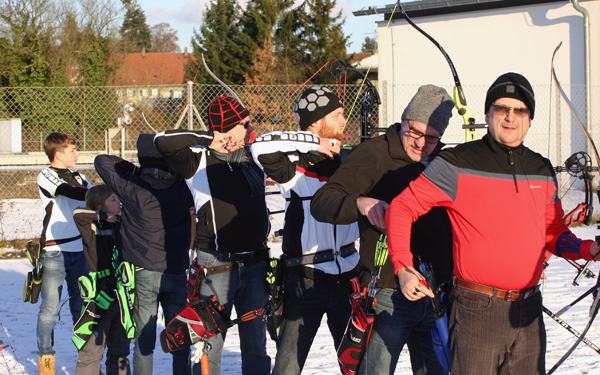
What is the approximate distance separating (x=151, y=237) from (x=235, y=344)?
1.62m

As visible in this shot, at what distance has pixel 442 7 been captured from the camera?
14.1m

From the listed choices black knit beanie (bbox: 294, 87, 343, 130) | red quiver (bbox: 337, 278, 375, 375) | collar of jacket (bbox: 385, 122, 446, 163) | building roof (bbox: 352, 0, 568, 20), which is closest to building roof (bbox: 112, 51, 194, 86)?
building roof (bbox: 352, 0, 568, 20)

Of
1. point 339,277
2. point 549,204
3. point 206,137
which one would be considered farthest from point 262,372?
point 549,204

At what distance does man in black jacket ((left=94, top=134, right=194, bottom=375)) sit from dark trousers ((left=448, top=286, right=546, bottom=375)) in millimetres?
1925

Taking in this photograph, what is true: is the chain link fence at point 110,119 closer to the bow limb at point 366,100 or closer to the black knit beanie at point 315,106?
the bow limb at point 366,100

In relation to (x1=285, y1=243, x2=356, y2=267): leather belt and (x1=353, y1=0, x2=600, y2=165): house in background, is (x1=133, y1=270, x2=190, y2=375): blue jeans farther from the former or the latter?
(x1=353, y1=0, x2=600, y2=165): house in background

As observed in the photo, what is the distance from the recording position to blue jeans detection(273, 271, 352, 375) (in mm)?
2705

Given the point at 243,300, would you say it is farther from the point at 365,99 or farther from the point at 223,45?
the point at 223,45

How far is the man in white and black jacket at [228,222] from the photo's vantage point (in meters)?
2.96

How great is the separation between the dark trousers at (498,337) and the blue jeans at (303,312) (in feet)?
2.54

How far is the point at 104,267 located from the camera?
3.61m

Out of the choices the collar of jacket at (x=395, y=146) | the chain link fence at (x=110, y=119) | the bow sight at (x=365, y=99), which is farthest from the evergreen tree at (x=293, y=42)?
the collar of jacket at (x=395, y=146)

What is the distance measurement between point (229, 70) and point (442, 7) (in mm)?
13889

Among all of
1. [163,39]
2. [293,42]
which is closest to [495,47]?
[293,42]
